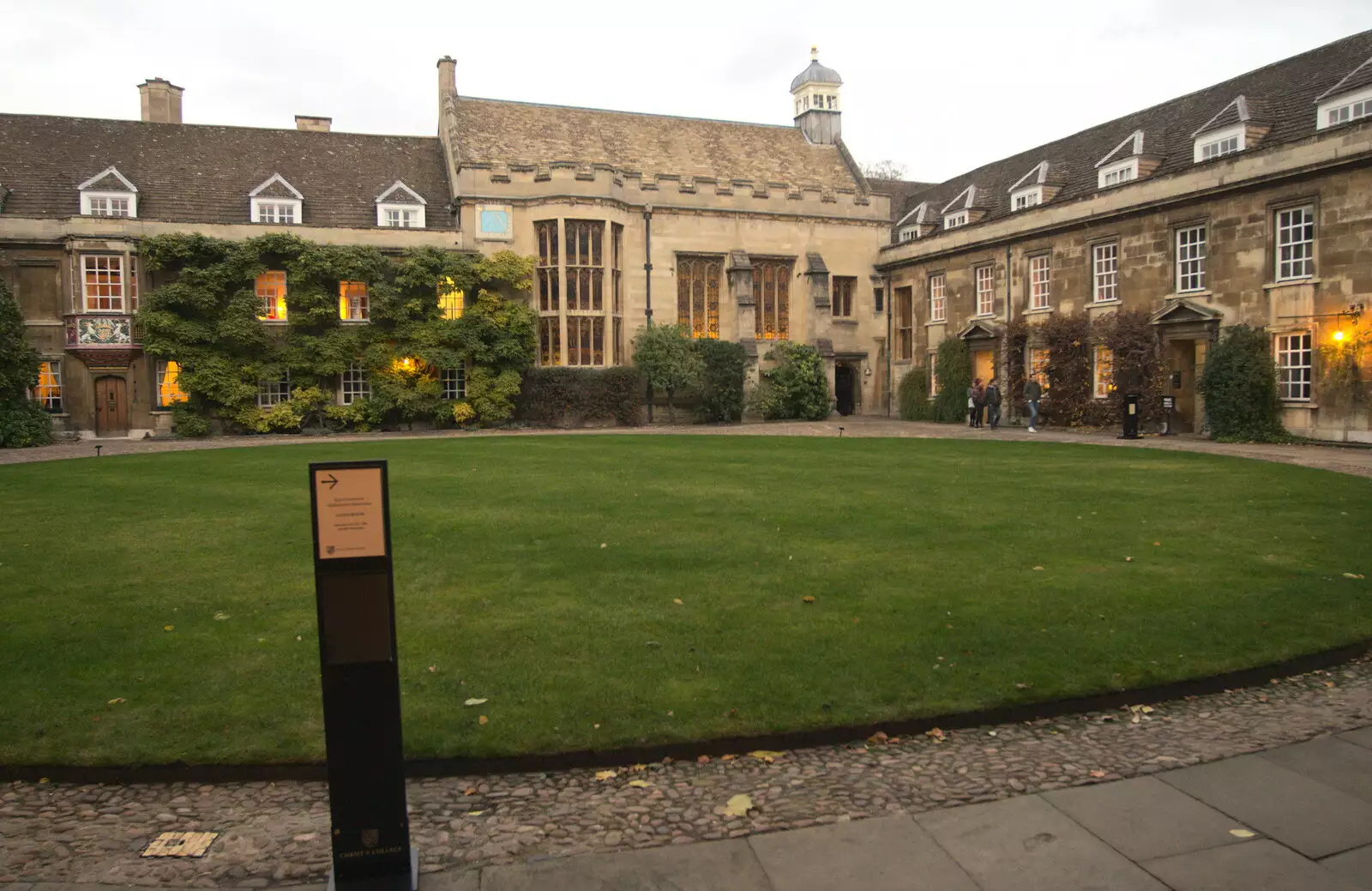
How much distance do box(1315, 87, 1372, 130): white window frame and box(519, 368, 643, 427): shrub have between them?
66.6 feet

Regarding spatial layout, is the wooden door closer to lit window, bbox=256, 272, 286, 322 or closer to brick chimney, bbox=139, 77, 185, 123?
lit window, bbox=256, 272, 286, 322

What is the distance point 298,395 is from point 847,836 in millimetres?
28651

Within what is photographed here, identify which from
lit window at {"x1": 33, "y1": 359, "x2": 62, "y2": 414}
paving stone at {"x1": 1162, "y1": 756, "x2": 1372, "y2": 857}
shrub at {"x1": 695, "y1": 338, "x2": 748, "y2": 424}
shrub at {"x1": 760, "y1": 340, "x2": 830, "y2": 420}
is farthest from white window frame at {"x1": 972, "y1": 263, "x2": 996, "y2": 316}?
lit window at {"x1": 33, "y1": 359, "x2": 62, "y2": 414}

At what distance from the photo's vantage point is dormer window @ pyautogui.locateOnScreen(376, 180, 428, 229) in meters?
31.9

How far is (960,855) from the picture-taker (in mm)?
3543

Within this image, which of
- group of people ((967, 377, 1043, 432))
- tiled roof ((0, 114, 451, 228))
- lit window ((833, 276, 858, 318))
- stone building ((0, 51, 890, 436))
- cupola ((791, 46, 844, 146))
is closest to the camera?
group of people ((967, 377, 1043, 432))

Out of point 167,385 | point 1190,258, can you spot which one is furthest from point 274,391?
point 1190,258

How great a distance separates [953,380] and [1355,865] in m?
30.1

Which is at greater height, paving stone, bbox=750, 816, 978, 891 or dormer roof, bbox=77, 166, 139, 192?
dormer roof, bbox=77, 166, 139, 192

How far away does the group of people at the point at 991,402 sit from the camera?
27438 mm

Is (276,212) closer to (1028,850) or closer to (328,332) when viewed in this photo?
(328,332)

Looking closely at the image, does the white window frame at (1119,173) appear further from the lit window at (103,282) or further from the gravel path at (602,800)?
the lit window at (103,282)

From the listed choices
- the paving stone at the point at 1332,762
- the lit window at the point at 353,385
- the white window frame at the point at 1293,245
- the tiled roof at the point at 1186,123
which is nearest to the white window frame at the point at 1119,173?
the tiled roof at the point at 1186,123

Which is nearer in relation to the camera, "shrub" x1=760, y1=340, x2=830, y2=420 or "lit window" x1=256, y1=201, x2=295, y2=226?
"lit window" x1=256, y1=201, x2=295, y2=226
